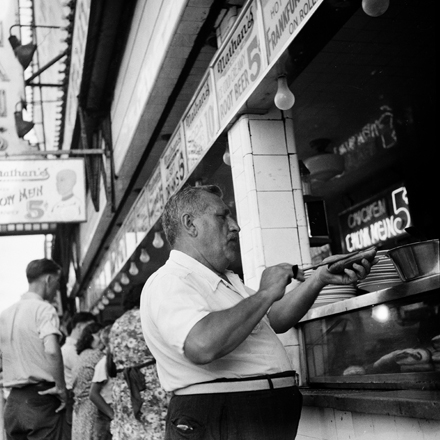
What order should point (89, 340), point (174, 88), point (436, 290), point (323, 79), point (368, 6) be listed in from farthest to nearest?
point (89, 340), point (174, 88), point (323, 79), point (368, 6), point (436, 290)

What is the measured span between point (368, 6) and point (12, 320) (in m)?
3.32

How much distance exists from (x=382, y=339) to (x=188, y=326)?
1.15 meters

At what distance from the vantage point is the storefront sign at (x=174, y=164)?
5324 millimetres

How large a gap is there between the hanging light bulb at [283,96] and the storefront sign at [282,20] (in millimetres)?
244

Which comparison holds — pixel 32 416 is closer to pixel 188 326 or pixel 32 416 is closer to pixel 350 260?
pixel 188 326

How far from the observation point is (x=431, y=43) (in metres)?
4.63

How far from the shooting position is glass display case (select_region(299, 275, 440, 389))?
2.36 meters

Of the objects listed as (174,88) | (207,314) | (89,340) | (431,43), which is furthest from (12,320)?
(431,43)

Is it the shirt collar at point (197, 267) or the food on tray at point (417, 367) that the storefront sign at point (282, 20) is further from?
the food on tray at point (417, 367)

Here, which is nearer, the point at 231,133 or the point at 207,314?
the point at 207,314

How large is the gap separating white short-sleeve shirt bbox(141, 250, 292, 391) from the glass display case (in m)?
0.60

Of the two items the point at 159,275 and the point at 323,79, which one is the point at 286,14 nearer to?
the point at 159,275

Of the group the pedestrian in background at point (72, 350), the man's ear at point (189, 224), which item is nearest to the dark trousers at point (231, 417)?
the man's ear at point (189, 224)

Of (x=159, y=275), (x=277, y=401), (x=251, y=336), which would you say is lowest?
(x=277, y=401)
